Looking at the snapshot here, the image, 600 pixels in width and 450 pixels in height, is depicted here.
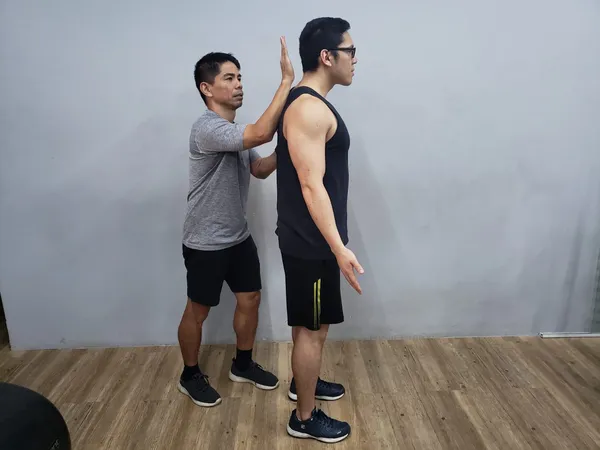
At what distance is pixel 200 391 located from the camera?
6.57ft

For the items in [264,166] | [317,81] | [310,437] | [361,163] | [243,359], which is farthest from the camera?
[361,163]

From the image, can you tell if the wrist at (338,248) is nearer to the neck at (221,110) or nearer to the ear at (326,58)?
the ear at (326,58)

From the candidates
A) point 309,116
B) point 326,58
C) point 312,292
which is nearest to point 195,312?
point 312,292

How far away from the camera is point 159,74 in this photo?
2.11 m

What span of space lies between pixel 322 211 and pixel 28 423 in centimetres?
92

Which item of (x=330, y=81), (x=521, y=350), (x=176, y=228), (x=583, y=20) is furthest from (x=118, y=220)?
(x=583, y=20)

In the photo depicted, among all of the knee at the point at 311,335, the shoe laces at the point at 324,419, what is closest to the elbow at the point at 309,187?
the knee at the point at 311,335

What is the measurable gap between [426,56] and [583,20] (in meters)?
0.69

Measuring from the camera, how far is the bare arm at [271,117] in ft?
5.30

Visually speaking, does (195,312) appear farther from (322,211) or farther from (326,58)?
(326,58)

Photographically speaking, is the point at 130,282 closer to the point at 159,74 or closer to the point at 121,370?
the point at 121,370

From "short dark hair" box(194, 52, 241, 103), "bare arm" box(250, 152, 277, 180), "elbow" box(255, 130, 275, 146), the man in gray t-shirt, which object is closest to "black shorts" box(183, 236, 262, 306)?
the man in gray t-shirt

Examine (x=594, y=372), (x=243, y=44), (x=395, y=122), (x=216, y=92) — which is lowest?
(x=594, y=372)

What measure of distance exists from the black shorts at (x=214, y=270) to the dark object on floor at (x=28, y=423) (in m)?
Answer: 0.73
